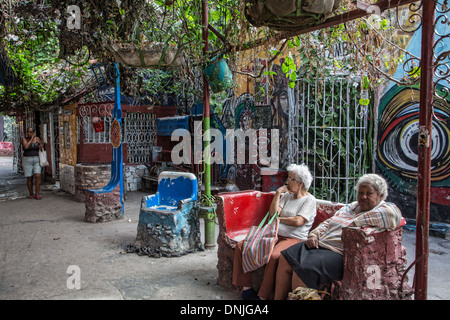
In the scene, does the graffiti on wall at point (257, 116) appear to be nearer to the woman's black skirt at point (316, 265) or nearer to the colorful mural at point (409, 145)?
the colorful mural at point (409, 145)

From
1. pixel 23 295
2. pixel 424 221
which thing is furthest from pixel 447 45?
pixel 23 295

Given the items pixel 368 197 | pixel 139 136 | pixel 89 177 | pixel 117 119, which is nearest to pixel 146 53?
pixel 368 197

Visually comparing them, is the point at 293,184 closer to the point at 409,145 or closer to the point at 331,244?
the point at 331,244

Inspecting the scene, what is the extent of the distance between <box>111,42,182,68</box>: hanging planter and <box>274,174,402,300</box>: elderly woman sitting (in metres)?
2.64

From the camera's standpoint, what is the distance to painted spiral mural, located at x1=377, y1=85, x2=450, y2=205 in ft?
20.7

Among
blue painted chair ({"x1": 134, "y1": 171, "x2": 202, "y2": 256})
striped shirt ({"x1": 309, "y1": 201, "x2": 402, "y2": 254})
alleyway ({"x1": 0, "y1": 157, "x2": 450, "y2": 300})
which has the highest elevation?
striped shirt ({"x1": 309, "y1": 201, "x2": 402, "y2": 254})

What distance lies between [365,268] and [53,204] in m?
8.19

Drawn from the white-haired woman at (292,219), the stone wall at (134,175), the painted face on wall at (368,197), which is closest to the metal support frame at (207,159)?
the white-haired woman at (292,219)

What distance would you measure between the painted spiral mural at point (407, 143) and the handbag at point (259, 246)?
3.92 m

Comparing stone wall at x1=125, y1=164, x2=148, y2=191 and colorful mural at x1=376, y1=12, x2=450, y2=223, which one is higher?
colorful mural at x1=376, y1=12, x2=450, y2=223

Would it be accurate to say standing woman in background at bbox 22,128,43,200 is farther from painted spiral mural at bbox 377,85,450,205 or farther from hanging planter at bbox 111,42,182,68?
painted spiral mural at bbox 377,85,450,205

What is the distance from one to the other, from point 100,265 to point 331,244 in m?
3.08

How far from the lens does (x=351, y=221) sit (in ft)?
11.6

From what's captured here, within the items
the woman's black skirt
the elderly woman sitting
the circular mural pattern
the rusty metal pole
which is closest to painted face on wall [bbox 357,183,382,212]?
the elderly woman sitting
